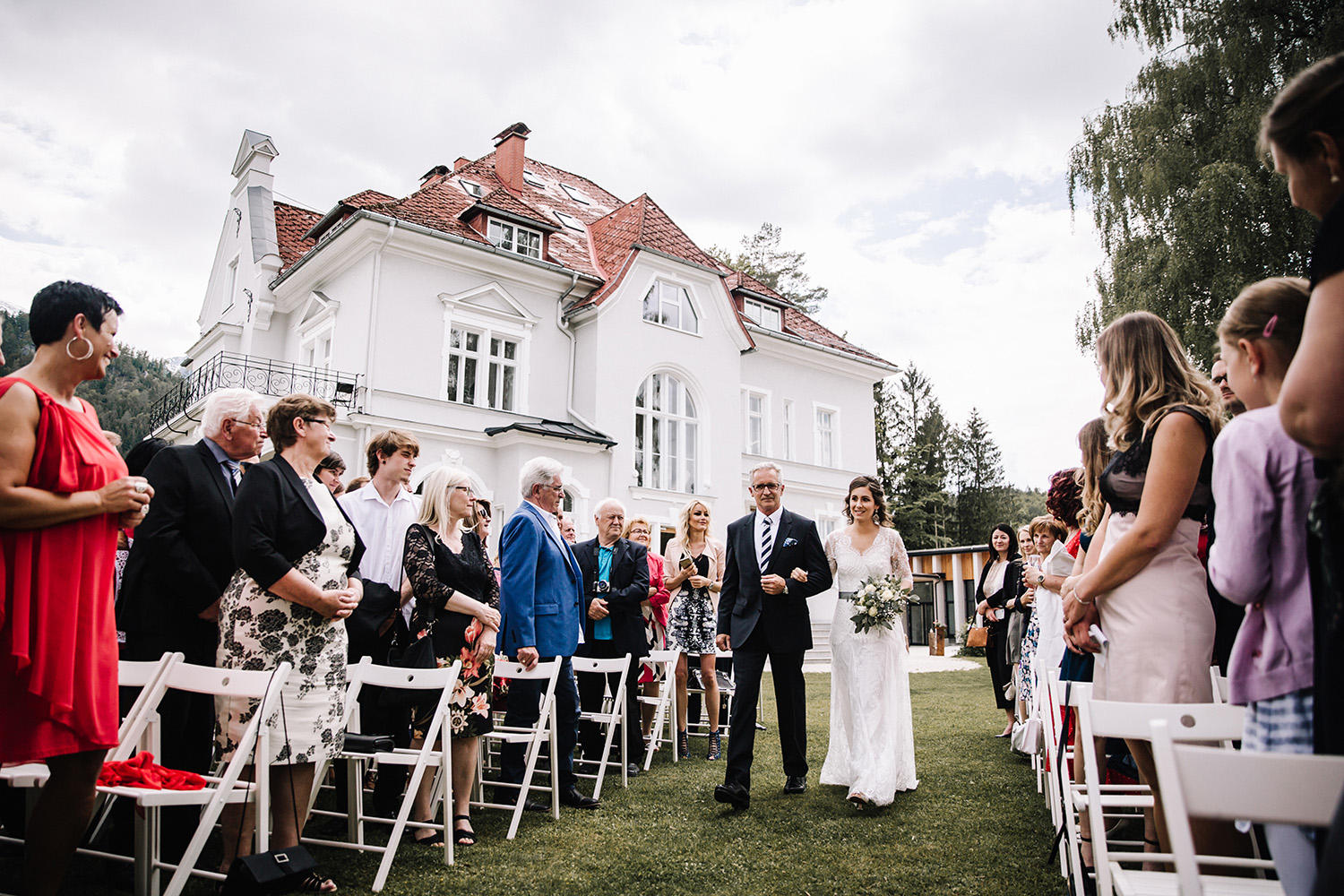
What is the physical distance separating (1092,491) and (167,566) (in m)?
4.30

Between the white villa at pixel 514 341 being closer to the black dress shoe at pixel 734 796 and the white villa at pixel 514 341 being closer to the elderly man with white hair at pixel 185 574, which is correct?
the elderly man with white hair at pixel 185 574

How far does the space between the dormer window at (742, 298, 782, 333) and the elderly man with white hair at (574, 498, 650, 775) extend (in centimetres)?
1811

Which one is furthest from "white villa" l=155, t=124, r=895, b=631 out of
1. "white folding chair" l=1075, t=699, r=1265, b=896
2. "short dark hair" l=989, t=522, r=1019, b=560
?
"white folding chair" l=1075, t=699, r=1265, b=896

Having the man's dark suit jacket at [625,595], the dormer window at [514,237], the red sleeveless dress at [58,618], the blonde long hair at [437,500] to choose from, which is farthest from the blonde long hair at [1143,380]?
the dormer window at [514,237]

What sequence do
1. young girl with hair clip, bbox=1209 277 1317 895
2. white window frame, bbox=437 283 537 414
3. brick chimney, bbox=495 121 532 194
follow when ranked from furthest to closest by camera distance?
→ brick chimney, bbox=495 121 532 194 < white window frame, bbox=437 283 537 414 < young girl with hair clip, bbox=1209 277 1317 895

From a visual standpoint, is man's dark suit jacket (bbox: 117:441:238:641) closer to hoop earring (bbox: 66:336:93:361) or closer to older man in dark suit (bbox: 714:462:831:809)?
hoop earring (bbox: 66:336:93:361)

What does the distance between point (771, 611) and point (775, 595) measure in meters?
0.12

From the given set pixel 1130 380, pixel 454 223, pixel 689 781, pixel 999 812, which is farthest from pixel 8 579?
pixel 454 223

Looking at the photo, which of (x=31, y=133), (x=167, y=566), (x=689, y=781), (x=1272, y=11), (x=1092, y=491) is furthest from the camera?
(x=31, y=133)

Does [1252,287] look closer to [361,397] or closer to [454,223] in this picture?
[361,397]

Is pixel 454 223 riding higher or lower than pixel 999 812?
higher

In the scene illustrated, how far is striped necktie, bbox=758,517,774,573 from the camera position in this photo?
20.4 ft

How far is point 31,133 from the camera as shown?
816 inches

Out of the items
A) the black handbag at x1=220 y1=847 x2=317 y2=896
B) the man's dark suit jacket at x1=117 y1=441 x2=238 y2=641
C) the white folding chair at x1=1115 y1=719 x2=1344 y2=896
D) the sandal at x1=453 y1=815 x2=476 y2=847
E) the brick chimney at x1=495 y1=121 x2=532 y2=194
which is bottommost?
Result: the sandal at x1=453 y1=815 x2=476 y2=847
